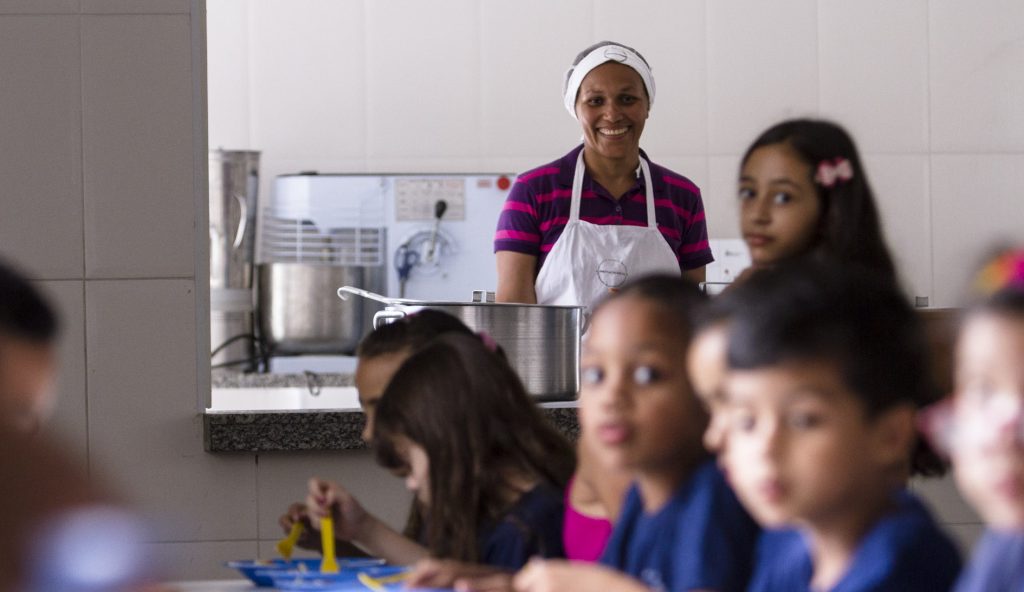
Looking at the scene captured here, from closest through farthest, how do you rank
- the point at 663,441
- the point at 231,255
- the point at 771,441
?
the point at 771,441 < the point at 663,441 < the point at 231,255

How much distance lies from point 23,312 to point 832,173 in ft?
2.35

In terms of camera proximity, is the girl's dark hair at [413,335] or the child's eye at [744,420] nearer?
the child's eye at [744,420]

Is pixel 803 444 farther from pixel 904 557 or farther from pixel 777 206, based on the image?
pixel 777 206

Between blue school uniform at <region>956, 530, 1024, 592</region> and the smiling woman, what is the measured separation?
1577mm

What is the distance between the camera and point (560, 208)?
93.4 inches

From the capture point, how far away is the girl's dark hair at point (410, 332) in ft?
5.39

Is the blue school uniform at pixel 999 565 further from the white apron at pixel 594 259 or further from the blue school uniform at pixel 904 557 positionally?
the white apron at pixel 594 259

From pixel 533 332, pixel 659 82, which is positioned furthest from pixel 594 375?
pixel 659 82

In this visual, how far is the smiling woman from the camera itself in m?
2.32

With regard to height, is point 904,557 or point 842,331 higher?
point 842,331

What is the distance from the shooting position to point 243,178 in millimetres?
4020

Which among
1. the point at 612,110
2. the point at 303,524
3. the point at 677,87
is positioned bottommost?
the point at 303,524

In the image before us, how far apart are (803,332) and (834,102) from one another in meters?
3.60

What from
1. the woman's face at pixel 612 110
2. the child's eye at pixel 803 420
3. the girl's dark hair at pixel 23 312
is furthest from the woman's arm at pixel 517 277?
the child's eye at pixel 803 420
